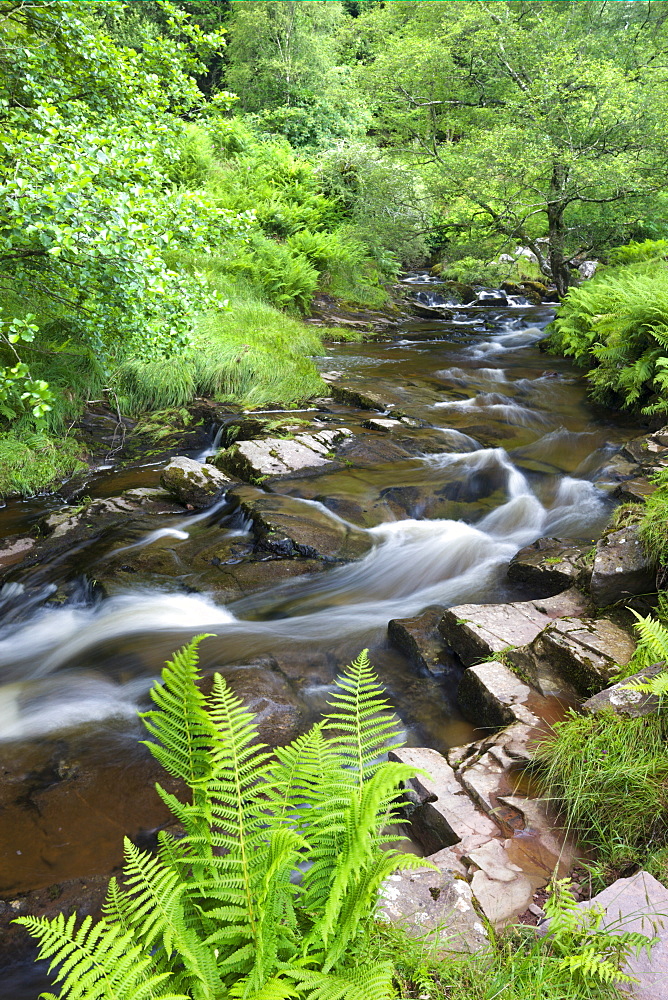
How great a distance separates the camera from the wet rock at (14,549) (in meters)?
6.01

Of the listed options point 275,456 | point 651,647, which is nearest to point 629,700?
point 651,647

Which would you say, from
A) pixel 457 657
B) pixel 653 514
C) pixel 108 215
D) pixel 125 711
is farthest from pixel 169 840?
pixel 108 215

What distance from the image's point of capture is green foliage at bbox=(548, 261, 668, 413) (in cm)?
818

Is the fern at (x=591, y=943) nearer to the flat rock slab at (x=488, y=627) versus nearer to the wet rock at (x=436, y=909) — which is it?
the wet rock at (x=436, y=909)

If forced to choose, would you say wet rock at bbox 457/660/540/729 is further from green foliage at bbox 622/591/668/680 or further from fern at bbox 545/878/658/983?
fern at bbox 545/878/658/983

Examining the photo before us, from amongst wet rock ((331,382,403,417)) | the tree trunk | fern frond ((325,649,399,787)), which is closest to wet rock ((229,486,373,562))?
wet rock ((331,382,403,417))

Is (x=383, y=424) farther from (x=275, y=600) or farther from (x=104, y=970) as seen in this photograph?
(x=104, y=970)

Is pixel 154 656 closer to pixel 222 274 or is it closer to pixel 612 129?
pixel 222 274

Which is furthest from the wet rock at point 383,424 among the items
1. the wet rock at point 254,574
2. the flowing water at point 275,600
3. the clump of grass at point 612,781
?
the clump of grass at point 612,781

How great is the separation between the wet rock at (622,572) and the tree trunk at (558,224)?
32.4 feet

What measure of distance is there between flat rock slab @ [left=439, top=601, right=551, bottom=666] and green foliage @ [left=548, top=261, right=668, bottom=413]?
4.05 m

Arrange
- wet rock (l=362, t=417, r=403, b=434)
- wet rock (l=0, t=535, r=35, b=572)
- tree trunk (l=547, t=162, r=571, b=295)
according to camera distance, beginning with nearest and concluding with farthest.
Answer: wet rock (l=0, t=535, r=35, b=572) → wet rock (l=362, t=417, r=403, b=434) → tree trunk (l=547, t=162, r=571, b=295)

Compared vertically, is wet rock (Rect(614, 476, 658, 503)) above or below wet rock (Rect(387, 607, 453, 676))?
above

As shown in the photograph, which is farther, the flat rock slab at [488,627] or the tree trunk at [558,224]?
the tree trunk at [558,224]
